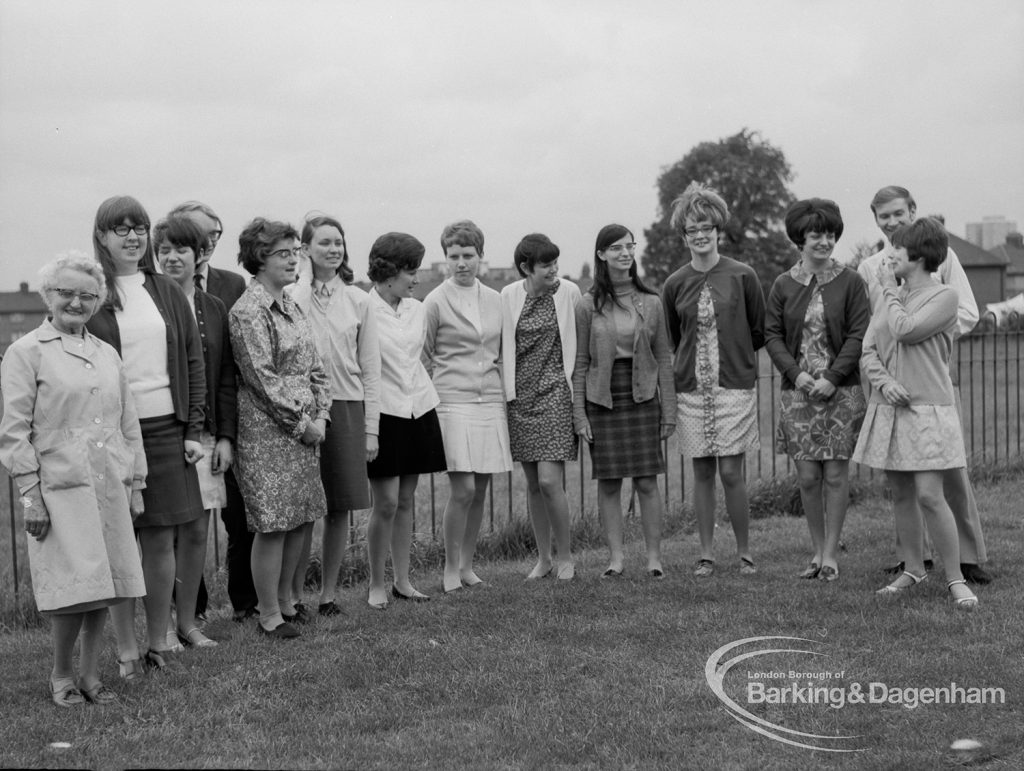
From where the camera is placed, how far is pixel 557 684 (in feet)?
14.3

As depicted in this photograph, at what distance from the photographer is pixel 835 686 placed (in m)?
4.22

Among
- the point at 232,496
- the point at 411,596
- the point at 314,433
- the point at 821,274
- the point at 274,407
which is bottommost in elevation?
the point at 411,596

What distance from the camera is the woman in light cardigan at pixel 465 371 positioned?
601 centimetres

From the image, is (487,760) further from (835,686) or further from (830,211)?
(830,211)

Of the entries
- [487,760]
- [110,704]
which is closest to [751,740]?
[487,760]

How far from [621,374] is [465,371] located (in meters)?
0.87

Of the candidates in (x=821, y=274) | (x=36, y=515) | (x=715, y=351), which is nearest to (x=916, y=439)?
(x=821, y=274)

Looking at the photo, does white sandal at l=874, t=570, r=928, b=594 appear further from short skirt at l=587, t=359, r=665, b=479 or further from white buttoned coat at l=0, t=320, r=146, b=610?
white buttoned coat at l=0, t=320, r=146, b=610

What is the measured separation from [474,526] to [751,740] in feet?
9.37

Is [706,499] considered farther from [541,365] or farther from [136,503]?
[136,503]

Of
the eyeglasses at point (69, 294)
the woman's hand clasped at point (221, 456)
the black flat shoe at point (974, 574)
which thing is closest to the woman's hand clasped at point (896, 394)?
the black flat shoe at point (974, 574)

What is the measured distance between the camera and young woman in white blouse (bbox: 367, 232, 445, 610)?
5.70 m

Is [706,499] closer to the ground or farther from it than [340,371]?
closer to the ground

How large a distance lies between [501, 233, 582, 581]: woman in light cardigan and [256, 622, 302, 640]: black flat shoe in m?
1.64
